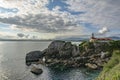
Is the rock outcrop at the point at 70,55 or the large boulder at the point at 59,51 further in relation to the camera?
the large boulder at the point at 59,51

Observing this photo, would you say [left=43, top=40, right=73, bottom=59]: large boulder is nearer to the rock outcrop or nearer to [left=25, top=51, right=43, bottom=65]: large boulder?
the rock outcrop

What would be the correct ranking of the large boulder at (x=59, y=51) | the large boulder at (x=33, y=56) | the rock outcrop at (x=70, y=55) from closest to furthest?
1. the rock outcrop at (x=70, y=55)
2. the large boulder at (x=59, y=51)
3. the large boulder at (x=33, y=56)

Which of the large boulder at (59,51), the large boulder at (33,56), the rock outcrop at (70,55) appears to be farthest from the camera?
the large boulder at (33,56)

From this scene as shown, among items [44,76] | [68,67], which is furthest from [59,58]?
[44,76]

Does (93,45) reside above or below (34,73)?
above

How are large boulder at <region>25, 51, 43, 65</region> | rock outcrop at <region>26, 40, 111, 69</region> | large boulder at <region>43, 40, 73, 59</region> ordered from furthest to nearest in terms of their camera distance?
large boulder at <region>25, 51, 43, 65</region>, large boulder at <region>43, 40, 73, 59</region>, rock outcrop at <region>26, 40, 111, 69</region>

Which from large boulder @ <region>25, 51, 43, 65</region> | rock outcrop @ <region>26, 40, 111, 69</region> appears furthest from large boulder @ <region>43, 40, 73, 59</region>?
large boulder @ <region>25, 51, 43, 65</region>

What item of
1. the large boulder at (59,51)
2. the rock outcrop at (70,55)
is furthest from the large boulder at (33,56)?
the large boulder at (59,51)

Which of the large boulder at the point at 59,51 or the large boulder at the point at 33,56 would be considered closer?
the large boulder at the point at 59,51

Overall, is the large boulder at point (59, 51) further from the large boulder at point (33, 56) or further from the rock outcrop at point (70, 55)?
the large boulder at point (33, 56)

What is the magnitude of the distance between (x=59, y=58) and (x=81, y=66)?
1922 centimetres

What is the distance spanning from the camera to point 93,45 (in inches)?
4727

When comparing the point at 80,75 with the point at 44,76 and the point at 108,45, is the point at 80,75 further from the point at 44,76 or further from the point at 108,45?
the point at 108,45

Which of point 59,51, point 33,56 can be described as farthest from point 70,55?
point 33,56
